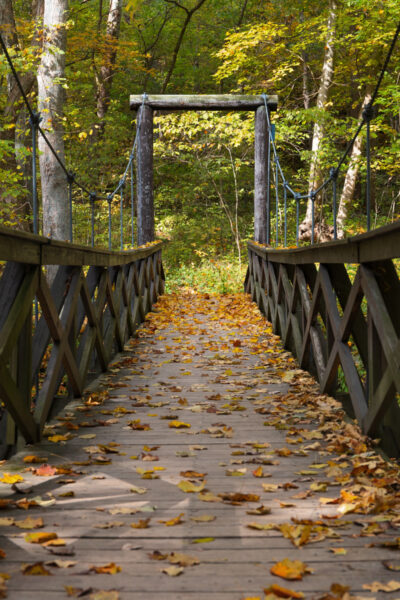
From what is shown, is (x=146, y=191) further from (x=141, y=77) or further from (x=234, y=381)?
(x=141, y=77)

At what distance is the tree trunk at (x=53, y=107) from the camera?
27.0 ft

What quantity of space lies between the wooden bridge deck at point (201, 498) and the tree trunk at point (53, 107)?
435 centimetres

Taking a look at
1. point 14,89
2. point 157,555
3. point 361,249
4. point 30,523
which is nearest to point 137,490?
point 30,523

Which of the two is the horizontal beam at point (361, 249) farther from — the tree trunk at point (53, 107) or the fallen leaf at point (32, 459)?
the tree trunk at point (53, 107)

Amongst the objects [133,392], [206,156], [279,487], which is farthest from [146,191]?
[279,487]

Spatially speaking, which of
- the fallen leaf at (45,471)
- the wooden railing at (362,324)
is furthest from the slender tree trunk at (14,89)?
the fallen leaf at (45,471)

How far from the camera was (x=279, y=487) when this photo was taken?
2582 millimetres

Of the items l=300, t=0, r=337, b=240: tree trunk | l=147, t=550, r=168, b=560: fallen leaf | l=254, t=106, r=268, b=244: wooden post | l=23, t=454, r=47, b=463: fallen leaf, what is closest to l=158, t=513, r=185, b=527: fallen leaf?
l=147, t=550, r=168, b=560: fallen leaf

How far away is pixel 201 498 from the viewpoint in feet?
8.02

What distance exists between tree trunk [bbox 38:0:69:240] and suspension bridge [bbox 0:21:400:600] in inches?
125

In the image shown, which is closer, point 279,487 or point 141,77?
point 279,487

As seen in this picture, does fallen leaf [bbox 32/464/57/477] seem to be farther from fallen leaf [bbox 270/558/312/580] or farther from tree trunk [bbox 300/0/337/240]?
tree trunk [bbox 300/0/337/240]

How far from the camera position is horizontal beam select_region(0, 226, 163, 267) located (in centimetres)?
264

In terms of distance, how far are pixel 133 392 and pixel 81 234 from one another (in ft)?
39.7
